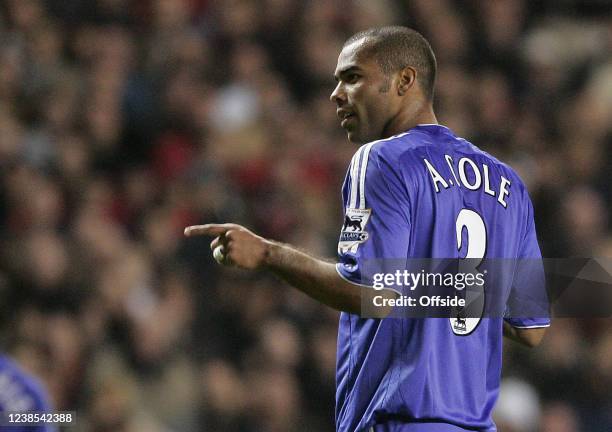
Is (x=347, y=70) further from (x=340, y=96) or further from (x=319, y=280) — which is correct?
(x=319, y=280)

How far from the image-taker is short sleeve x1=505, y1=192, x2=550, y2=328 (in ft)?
12.0

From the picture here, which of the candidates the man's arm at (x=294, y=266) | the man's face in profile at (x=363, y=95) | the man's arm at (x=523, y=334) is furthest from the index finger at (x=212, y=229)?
the man's arm at (x=523, y=334)

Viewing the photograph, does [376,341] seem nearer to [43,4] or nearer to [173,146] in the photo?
[173,146]

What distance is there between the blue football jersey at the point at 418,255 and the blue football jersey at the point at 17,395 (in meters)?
1.00

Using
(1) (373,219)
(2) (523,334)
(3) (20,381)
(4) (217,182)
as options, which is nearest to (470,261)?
(1) (373,219)

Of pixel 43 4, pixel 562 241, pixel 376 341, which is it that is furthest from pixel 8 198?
pixel 376 341

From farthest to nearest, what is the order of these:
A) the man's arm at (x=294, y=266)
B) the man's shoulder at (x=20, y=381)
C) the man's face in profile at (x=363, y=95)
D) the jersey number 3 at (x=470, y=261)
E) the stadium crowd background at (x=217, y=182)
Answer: the stadium crowd background at (x=217, y=182) → the man's shoulder at (x=20, y=381) → the man's face in profile at (x=363, y=95) → the jersey number 3 at (x=470, y=261) → the man's arm at (x=294, y=266)

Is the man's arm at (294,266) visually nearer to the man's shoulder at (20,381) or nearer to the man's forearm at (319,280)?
the man's forearm at (319,280)

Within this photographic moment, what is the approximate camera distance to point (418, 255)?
130 inches

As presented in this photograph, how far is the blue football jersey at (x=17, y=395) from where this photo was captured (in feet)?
12.0

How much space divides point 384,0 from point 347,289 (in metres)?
7.34

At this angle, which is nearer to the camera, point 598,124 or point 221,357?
point 221,357

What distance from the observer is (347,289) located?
10.2ft

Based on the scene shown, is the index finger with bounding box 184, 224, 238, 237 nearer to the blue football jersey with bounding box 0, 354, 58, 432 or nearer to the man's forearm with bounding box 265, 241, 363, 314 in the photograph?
the man's forearm with bounding box 265, 241, 363, 314
